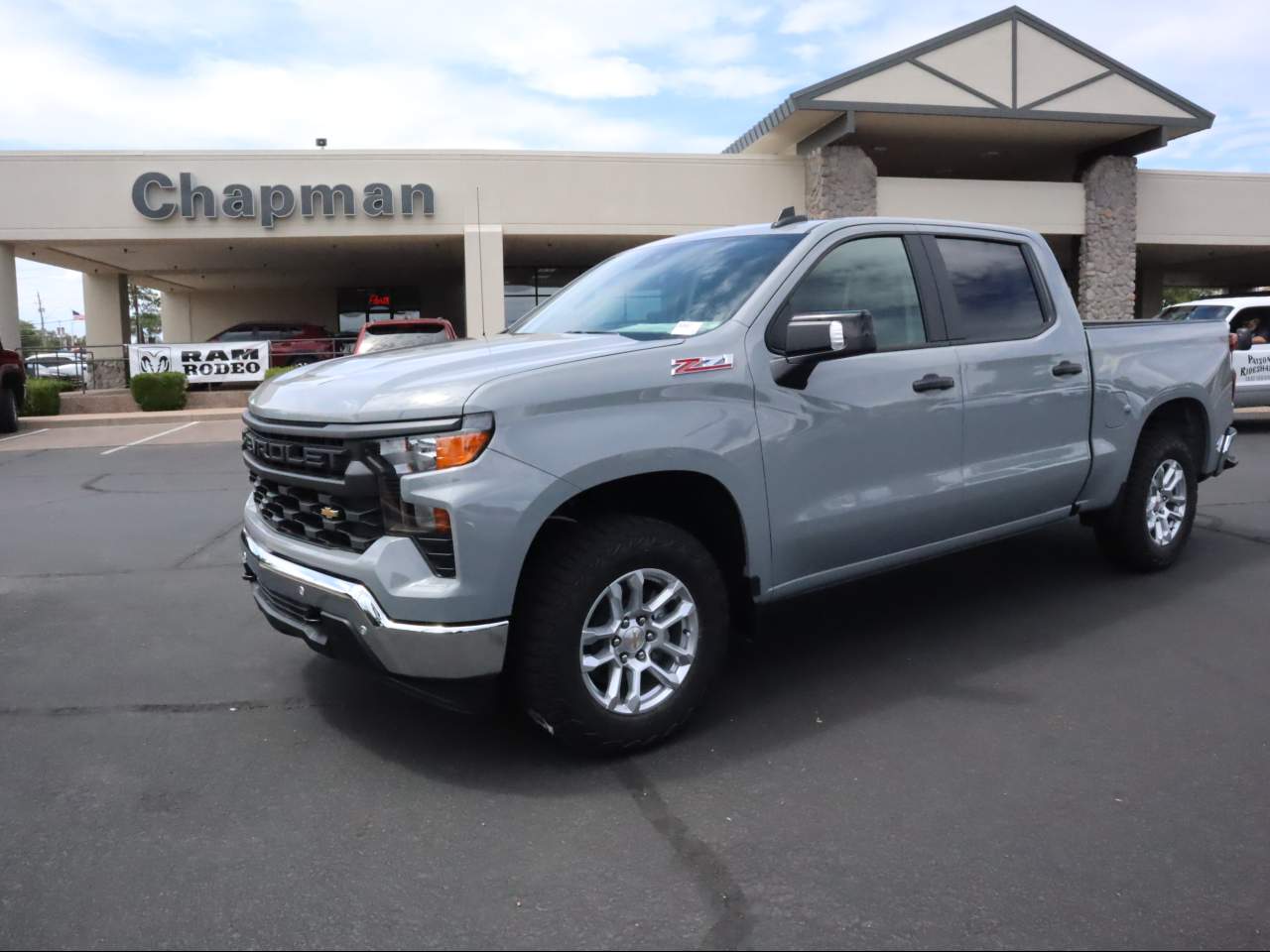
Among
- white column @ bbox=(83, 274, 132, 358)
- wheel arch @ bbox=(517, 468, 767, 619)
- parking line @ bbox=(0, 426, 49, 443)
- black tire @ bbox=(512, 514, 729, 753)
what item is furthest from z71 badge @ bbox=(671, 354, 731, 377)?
white column @ bbox=(83, 274, 132, 358)

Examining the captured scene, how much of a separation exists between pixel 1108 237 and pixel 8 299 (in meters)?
24.9

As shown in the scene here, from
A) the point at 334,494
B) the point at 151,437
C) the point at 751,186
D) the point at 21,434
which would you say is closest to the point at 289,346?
the point at 21,434

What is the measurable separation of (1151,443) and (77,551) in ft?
23.3

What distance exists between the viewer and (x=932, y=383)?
14.5 feet

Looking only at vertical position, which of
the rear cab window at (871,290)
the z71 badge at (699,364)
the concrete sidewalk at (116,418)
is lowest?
the concrete sidewalk at (116,418)

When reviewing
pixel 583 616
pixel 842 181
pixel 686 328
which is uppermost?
pixel 842 181

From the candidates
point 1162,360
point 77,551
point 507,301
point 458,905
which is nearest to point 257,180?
point 507,301

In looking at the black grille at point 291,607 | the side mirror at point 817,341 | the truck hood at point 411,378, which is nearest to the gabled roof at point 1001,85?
the side mirror at point 817,341

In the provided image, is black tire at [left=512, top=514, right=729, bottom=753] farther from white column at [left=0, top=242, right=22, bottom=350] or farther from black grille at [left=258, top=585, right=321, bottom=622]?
white column at [left=0, top=242, right=22, bottom=350]

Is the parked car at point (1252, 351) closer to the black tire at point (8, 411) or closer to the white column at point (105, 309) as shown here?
the black tire at point (8, 411)

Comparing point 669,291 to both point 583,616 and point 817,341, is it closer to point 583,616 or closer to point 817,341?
point 817,341

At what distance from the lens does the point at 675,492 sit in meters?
3.88

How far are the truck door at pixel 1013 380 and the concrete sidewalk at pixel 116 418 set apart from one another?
17331 millimetres

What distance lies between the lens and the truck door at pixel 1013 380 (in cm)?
469
